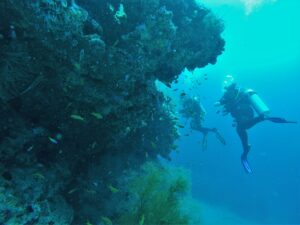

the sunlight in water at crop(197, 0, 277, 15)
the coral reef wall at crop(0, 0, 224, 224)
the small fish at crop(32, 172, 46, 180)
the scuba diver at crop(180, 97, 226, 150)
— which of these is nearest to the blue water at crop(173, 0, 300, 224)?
the sunlight in water at crop(197, 0, 277, 15)

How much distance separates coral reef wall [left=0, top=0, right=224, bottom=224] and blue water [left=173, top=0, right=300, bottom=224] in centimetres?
2620

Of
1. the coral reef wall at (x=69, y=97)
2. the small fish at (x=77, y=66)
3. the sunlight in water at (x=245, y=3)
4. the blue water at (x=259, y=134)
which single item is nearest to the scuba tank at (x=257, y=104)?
the coral reef wall at (x=69, y=97)

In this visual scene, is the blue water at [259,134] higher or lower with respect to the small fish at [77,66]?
higher

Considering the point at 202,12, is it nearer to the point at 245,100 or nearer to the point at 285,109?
the point at 245,100

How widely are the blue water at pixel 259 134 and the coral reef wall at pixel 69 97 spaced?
26.2 metres

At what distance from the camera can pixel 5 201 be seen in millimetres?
4582

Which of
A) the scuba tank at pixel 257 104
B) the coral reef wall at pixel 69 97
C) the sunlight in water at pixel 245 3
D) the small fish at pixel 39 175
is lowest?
the small fish at pixel 39 175

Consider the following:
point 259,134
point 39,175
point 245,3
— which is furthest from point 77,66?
point 259,134

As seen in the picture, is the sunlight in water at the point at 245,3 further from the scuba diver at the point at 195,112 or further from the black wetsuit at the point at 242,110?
the black wetsuit at the point at 242,110

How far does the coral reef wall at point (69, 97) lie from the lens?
4840mm

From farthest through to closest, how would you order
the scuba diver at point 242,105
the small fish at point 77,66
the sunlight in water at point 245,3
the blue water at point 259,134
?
1. the blue water at point 259,134
2. the sunlight in water at point 245,3
3. the scuba diver at point 242,105
4. the small fish at point 77,66

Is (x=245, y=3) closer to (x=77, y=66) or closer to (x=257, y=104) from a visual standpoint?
(x=257, y=104)

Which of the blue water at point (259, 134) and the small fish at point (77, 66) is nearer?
the small fish at point (77, 66)

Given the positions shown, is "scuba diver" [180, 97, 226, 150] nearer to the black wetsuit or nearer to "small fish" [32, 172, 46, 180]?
the black wetsuit
